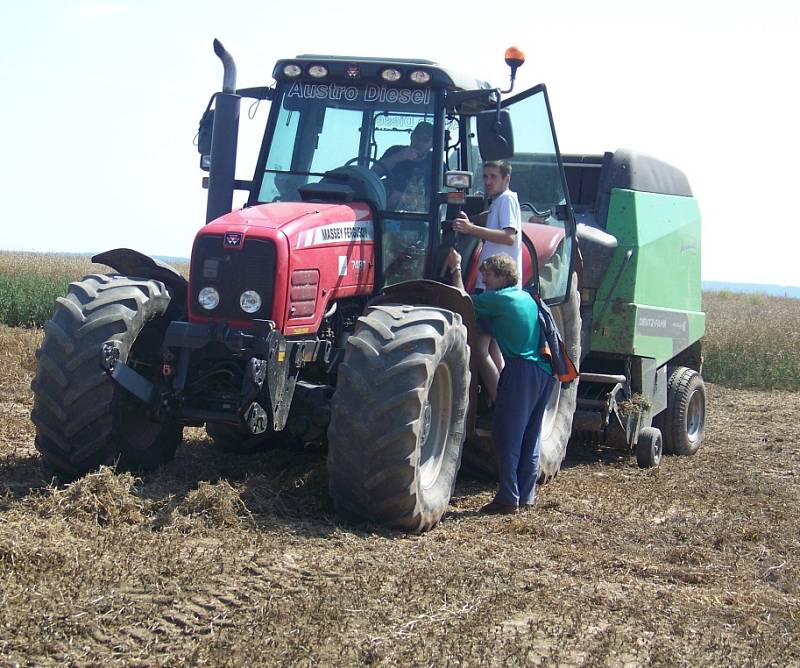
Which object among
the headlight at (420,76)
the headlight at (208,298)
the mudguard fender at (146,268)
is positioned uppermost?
the headlight at (420,76)

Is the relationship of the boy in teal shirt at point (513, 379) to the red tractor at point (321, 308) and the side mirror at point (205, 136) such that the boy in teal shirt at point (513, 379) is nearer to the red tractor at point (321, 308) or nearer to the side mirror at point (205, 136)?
the red tractor at point (321, 308)

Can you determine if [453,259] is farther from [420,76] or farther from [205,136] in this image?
[205,136]

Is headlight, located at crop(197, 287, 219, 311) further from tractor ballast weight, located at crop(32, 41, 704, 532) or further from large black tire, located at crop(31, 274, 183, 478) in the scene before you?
large black tire, located at crop(31, 274, 183, 478)

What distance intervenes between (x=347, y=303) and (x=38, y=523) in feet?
8.09

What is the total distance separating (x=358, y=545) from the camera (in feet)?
19.0

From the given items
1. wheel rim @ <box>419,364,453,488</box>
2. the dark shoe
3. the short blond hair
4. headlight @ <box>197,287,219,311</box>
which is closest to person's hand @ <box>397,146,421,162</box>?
the short blond hair

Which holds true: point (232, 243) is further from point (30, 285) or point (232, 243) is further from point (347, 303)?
point (30, 285)

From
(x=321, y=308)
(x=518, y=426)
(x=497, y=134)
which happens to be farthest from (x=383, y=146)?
(x=518, y=426)

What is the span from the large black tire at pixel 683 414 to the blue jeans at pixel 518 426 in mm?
3317

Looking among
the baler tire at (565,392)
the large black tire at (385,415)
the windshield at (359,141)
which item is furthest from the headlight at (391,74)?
the baler tire at (565,392)

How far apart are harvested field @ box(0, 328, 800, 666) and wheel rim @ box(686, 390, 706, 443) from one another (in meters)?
2.67

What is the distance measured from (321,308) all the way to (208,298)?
2.22ft

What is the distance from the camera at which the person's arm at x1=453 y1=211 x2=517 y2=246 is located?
23.7ft

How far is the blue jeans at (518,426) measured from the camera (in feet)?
23.5
